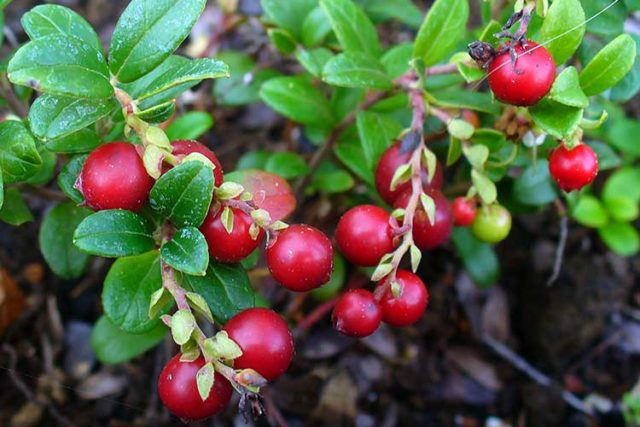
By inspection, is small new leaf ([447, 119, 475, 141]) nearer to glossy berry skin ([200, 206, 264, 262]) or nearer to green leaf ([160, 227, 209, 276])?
glossy berry skin ([200, 206, 264, 262])

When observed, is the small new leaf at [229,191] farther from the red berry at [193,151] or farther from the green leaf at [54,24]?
the green leaf at [54,24]

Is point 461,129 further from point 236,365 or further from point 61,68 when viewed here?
point 61,68

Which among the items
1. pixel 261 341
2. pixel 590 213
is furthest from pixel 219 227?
pixel 590 213

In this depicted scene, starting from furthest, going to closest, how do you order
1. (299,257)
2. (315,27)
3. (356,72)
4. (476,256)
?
(476,256), (315,27), (356,72), (299,257)

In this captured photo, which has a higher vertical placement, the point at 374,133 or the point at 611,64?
the point at 611,64

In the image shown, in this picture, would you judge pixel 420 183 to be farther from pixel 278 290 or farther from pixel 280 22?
pixel 278 290

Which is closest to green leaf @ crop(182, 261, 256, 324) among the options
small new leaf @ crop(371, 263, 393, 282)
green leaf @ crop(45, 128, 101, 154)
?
small new leaf @ crop(371, 263, 393, 282)

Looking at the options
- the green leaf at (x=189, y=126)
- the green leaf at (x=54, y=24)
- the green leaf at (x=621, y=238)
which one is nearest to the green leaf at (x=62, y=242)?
the green leaf at (x=189, y=126)
